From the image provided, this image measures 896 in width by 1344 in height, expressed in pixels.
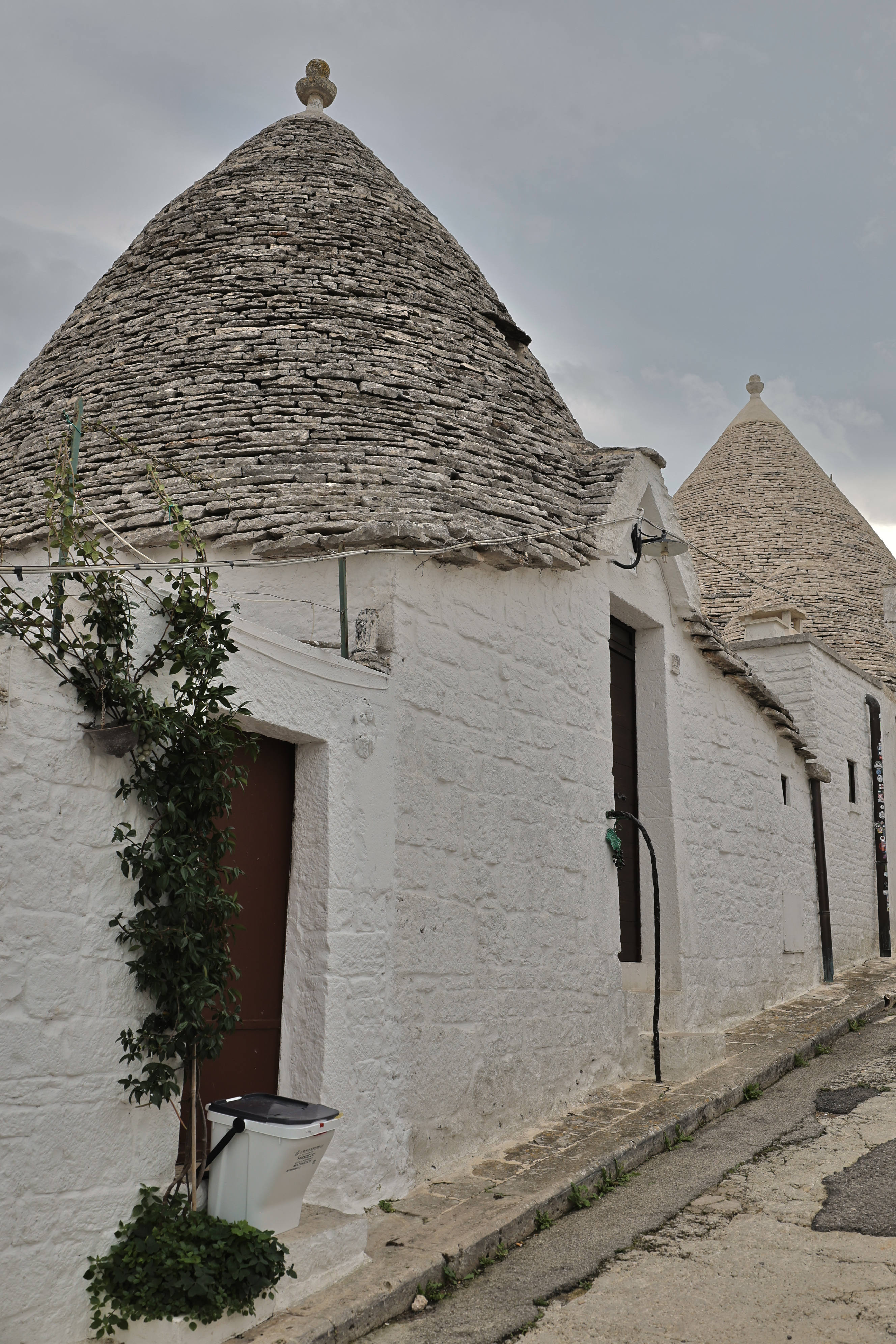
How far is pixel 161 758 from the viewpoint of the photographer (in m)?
3.59

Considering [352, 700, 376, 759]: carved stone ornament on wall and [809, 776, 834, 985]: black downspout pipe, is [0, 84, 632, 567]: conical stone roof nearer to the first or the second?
[352, 700, 376, 759]: carved stone ornament on wall

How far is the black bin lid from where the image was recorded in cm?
344

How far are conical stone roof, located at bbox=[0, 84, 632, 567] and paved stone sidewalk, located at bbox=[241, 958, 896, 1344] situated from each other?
2973 millimetres

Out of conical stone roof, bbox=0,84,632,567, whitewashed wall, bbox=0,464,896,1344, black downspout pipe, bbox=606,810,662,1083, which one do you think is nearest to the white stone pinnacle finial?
conical stone roof, bbox=0,84,632,567

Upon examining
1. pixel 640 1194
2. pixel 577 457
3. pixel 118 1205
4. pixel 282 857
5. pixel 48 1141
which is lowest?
pixel 640 1194

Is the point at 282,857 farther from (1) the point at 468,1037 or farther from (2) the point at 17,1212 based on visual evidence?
(2) the point at 17,1212

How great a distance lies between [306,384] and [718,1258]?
16.5 feet

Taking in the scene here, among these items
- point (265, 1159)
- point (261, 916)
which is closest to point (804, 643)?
point (261, 916)

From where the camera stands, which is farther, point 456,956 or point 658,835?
point 658,835

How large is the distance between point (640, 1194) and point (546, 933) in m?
1.42

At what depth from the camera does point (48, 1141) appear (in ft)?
10.1

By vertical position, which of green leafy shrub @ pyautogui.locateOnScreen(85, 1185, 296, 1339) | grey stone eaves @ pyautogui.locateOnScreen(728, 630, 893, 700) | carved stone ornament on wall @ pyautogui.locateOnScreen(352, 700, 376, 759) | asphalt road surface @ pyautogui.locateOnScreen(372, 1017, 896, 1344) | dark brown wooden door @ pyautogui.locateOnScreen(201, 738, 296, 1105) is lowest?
asphalt road surface @ pyautogui.locateOnScreen(372, 1017, 896, 1344)

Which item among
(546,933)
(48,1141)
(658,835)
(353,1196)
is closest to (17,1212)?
(48,1141)

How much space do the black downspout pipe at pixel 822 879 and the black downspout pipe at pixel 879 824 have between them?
7.38ft
